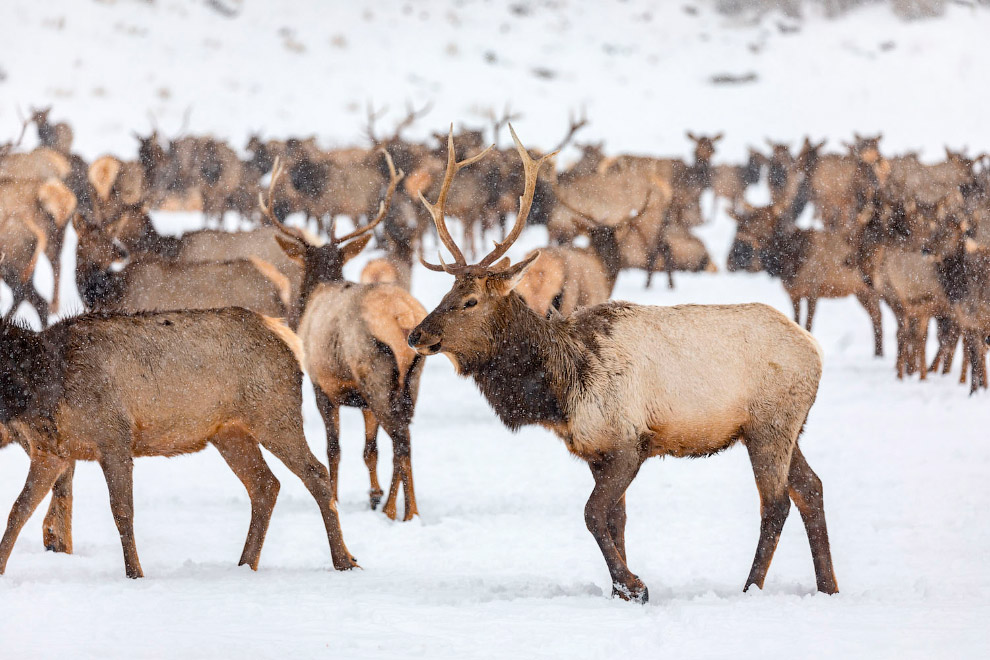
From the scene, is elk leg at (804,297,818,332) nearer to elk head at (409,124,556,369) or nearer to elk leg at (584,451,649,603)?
elk head at (409,124,556,369)

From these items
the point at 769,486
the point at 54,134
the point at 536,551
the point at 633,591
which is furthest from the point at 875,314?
the point at 54,134

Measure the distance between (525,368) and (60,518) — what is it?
2527mm

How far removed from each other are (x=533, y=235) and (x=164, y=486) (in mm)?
14013

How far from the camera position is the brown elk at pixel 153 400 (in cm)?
545

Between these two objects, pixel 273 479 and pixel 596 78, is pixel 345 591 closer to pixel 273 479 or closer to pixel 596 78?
pixel 273 479

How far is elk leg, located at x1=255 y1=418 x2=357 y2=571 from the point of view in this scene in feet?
19.3

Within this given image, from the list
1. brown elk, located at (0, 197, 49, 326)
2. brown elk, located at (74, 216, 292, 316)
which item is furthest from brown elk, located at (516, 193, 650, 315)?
brown elk, located at (0, 197, 49, 326)

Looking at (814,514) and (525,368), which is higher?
(525,368)

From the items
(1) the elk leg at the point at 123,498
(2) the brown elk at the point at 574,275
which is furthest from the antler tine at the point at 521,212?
(2) the brown elk at the point at 574,275

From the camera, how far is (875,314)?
1442cm

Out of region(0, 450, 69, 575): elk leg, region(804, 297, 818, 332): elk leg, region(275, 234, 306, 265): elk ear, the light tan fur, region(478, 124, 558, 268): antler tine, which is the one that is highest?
region(478, 124, 558, 268): antler tine

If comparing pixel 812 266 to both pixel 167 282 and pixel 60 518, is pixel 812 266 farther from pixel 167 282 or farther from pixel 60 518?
pixel 60 518

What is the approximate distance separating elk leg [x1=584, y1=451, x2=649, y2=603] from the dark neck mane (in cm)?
34

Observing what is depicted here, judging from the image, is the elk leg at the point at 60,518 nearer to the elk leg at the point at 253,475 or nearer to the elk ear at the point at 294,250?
the elk leg at the point at 253,475
